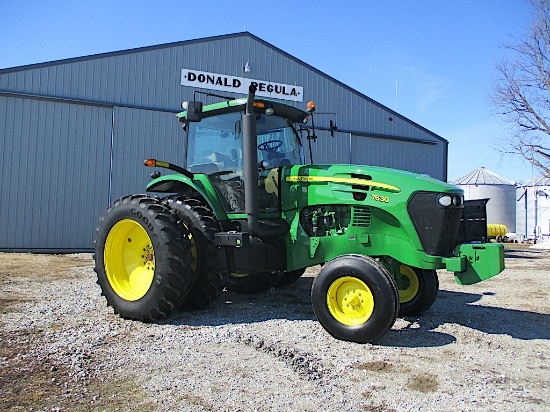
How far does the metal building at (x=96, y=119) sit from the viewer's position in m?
12.3

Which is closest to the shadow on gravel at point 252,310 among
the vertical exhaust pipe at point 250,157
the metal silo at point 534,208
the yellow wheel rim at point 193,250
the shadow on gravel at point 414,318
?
the shadow on gravel at point 414,318

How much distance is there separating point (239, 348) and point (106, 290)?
2.01 m

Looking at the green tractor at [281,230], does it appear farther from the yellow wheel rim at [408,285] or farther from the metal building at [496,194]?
the metal building at [496,194]

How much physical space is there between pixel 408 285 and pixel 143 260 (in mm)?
3059

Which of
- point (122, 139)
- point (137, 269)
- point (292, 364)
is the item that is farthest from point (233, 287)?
point (122, 139)

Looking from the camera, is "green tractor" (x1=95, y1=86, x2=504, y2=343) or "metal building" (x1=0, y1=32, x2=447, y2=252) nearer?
"green tractor" (x1=95, y1=86, x2=504, y2=343)

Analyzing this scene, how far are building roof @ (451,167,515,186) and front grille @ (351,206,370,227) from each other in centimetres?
2983

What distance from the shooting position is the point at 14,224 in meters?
12.2

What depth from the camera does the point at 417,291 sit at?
5.74 m

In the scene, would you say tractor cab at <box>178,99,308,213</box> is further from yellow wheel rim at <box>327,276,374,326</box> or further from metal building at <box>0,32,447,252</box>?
metal building at <box>0,32,447,252</box>

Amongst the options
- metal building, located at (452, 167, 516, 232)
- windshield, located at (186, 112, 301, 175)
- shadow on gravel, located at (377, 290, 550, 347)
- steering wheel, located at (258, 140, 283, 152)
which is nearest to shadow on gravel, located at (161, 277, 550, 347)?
shadow on gravel, located at (377, 290, 550, 347)

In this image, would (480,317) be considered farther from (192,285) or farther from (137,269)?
(137,269)

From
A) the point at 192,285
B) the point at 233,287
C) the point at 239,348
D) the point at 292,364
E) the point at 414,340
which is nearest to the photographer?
the point at 292,364

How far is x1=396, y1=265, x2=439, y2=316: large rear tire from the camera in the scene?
5.69 m
